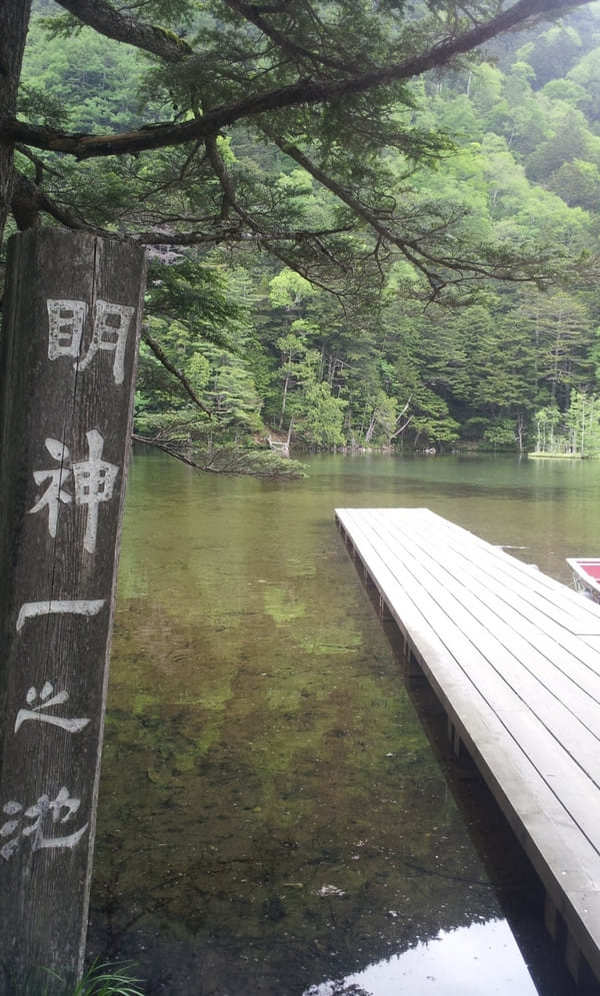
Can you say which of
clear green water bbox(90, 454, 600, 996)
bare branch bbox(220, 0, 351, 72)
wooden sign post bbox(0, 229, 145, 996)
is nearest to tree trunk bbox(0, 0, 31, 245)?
bare branch bbox(220, 0, 351, 72)

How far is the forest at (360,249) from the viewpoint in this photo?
3814mm

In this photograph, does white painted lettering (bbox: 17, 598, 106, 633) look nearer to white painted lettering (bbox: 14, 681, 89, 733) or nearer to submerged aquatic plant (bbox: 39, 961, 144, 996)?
white painted lettering (bbox: 14, 681, 89, 733)

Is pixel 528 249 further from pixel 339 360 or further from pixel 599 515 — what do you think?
pixel 339 360

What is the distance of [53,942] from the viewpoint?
1614 mm

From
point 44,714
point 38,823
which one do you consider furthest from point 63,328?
point 38,823

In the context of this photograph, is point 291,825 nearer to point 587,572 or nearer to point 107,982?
point 107,982

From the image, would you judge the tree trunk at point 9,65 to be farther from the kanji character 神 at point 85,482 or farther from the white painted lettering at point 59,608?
the white painted lettering at point 59,608

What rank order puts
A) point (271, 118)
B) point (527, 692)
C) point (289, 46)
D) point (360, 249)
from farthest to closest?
point (360, 249), point (271, 118), point (527, 692), point (289, 46)

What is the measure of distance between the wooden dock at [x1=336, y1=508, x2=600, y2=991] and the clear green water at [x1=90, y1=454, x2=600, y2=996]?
9.2 inches

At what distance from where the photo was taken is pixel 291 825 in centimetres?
272

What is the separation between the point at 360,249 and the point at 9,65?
2.66 metres

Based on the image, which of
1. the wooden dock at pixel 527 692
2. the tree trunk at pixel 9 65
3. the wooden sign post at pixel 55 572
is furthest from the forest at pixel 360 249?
the wooden sign post at pixel 55 572

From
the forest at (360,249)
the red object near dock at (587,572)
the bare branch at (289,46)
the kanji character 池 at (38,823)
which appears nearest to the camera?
the kanji character 池 at (38,823)

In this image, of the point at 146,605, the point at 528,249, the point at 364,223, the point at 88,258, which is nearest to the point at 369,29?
the point at 364,223
